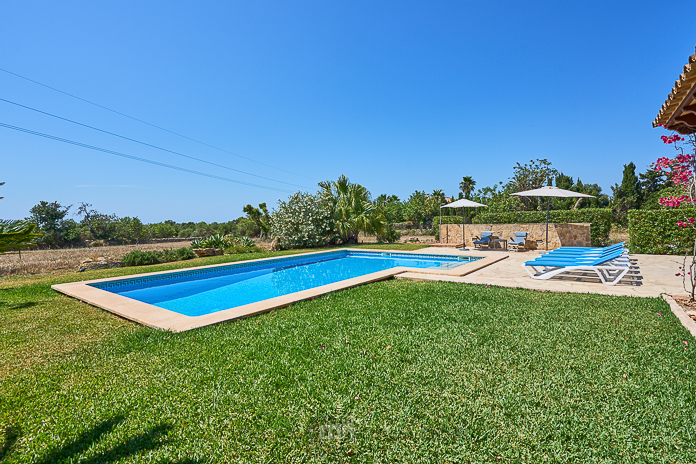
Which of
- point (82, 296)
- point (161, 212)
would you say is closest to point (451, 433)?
point (82, 296)

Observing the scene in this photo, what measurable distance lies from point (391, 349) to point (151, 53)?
73.7 feet

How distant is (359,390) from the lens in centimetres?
256

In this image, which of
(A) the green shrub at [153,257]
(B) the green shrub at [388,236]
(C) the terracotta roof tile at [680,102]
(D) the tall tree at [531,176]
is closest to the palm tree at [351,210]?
(B) the green shrub at [388,236]

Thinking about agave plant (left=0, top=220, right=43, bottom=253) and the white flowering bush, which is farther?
the white flowering bush

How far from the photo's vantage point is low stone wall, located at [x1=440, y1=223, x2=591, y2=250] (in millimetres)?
13875

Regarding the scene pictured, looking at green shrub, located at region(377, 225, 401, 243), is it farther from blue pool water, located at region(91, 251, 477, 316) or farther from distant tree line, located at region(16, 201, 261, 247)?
distant tree line, located at region(16, 201, 261, 247)

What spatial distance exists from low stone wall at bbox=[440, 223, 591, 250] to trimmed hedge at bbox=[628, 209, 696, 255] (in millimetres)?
2291

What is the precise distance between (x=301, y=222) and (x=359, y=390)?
14.7 m

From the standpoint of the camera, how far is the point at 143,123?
24141mm

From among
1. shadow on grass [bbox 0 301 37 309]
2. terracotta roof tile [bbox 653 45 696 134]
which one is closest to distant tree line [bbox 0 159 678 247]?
shadow on grass [bbox 0 301 37 309]

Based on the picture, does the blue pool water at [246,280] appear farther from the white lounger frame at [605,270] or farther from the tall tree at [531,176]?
the tall tree at [531,176]

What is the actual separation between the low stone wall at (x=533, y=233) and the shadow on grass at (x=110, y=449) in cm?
1540

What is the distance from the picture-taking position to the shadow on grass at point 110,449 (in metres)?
1.87

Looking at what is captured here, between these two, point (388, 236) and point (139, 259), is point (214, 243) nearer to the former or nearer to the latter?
point (139, 259)
